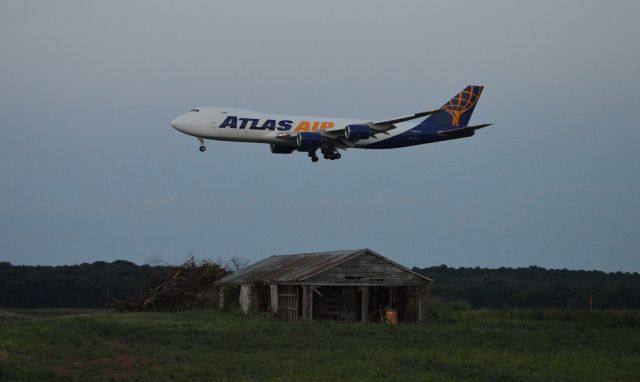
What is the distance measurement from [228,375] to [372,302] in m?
22.3

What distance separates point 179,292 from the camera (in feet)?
190

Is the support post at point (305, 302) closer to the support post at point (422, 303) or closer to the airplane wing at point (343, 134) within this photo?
the support post at point (422, 303)

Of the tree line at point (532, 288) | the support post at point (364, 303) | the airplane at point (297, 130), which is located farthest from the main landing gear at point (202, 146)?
the tree line at point (532, 288)

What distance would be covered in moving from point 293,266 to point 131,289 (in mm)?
47912

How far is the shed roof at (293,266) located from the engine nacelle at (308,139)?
5583 millimetres

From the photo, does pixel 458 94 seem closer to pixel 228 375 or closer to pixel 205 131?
pixel 205 131

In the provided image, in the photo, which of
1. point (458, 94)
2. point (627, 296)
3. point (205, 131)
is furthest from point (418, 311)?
point (627, 296)

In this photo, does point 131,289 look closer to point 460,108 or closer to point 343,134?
point 460,108

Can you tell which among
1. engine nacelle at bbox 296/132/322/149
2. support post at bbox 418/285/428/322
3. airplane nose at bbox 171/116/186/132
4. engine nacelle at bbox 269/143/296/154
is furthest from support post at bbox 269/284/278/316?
airplane nose at bbox 171/116/186/132

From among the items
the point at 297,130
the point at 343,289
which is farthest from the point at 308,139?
the point at 343,289

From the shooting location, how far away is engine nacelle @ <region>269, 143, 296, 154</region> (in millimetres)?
50906

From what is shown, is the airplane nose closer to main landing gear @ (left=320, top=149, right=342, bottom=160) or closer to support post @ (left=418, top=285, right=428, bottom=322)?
main landing gear @ (left=320, top=149, right=342, bottom=160)

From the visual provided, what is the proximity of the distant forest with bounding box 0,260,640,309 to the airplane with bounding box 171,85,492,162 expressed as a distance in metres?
39.0

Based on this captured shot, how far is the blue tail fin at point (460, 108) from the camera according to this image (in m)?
58.1
